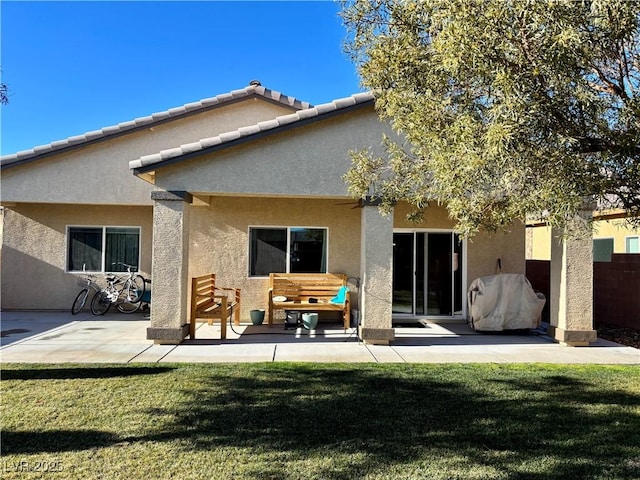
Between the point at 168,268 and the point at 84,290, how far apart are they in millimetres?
5399

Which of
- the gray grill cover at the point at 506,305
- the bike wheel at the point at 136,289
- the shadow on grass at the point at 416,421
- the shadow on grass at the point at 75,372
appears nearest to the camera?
the shadow on grass at the point at 416,421

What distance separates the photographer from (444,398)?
601 centimetres

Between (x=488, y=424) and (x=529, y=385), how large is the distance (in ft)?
6.35

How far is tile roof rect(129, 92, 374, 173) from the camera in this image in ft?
30.0

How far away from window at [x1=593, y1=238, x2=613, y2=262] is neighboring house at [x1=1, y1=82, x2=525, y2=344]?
6.38 m

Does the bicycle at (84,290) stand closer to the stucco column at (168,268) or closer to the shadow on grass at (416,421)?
the stucco column at (168,268)

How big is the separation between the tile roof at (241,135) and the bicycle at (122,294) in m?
5.14

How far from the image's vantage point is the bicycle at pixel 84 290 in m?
12.9

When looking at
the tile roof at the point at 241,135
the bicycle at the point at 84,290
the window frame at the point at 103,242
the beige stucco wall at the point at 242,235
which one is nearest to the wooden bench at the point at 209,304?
the beige stucco wall at the point at 242,235

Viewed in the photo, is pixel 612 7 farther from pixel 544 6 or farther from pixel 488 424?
pixel 488 424

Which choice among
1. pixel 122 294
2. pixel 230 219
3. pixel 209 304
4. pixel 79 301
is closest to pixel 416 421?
pixel 209 304

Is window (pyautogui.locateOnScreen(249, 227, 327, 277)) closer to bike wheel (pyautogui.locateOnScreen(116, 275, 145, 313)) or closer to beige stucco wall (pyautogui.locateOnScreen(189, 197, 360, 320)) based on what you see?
beige stucco wall (pyautogui.locateOnScreen(189, 197, 360, 320))

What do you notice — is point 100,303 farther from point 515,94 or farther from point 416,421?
point 515,94

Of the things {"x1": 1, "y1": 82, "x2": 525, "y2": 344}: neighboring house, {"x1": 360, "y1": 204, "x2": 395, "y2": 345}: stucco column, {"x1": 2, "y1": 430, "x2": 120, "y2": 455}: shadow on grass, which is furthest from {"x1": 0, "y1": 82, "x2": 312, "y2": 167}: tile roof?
{"x1": 2, "y1": 430, "x2": 120, "y2": 455}: shadow on grass
